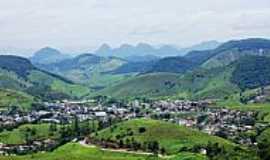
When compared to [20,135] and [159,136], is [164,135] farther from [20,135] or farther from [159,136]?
[20,135]

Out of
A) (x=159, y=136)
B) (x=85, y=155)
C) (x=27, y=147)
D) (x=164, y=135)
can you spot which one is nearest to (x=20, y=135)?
(x=27, y=147)

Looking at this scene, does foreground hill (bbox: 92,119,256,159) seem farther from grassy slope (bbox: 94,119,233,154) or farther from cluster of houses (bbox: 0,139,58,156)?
cluster of houses (bbox: 0,139,58,156)

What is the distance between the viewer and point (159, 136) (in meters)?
161

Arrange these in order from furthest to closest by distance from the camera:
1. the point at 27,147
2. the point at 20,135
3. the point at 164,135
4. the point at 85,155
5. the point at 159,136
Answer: the point at 20,135
the point at 27,147
the point at 164,135
the point at 159,136
the point at 85,155

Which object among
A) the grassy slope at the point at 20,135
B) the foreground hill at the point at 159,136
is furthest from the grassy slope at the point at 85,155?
the grassy slope at the point at 20,135

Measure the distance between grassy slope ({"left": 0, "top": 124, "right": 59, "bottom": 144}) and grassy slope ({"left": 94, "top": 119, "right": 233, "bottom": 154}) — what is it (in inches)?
813

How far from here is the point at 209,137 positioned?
520ft

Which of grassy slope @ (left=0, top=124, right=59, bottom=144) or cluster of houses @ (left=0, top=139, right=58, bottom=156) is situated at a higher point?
grassy slope @ (left=0, top=124, right=59, bottom=144)

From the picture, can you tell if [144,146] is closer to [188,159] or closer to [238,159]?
[188,159]

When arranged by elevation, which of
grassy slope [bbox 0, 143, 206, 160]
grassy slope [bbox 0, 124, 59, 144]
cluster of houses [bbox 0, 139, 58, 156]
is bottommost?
cluster of houses [bbox 0, 139, 58, 156]

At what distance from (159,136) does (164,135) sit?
1.42 m

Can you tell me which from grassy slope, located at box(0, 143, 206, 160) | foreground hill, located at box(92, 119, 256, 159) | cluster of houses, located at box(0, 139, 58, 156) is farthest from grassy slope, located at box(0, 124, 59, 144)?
grassy slope, located at box(0, 143, 206, 160)

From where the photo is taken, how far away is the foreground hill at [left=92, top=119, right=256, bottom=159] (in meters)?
149

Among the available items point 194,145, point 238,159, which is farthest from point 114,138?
point 238,159
